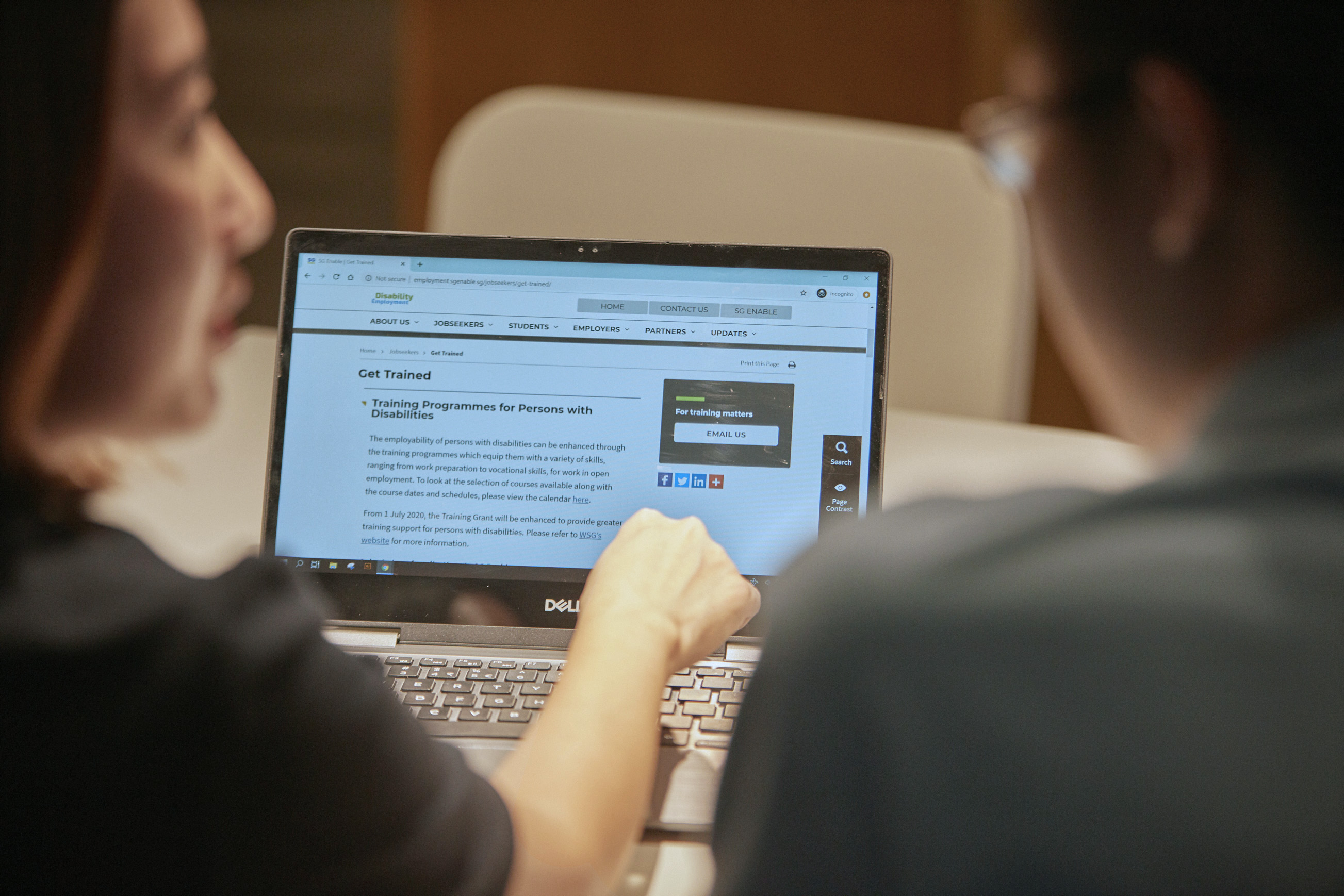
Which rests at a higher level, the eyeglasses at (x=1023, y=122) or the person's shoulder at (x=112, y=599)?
the eyeglasses at (x=1023, y=122)

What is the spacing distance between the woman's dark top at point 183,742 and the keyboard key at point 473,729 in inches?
10.3

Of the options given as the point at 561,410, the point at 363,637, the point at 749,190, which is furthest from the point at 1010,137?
the point at 749,190

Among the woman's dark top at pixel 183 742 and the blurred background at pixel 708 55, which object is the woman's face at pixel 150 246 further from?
the blurred background at pixel 708 55

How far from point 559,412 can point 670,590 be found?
0.23m

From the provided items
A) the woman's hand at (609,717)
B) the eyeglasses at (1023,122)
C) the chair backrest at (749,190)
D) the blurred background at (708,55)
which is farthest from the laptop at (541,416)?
the blurred background at (708,55)

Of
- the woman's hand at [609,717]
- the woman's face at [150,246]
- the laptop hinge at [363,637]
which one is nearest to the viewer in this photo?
the woman's face at [150,246]

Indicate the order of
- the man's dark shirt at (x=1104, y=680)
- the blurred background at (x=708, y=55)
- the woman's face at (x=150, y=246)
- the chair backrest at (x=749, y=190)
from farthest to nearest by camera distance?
1. the blurred background at (x=708, y=55)
2. the chair backrest at (x=749, y=190)
3. the woman's face at (x=150, y=246)
4. the man's dark shirt at (x=1104, y=680)

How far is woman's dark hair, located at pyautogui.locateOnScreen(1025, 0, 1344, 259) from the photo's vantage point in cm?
35

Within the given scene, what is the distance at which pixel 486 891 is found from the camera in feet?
1.60

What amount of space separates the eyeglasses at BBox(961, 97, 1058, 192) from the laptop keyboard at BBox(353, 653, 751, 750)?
391 mm

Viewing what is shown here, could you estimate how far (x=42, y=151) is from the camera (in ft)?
1.32

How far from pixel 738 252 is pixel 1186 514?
63 centimetres

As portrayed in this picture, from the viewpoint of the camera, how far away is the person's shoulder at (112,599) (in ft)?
1.33

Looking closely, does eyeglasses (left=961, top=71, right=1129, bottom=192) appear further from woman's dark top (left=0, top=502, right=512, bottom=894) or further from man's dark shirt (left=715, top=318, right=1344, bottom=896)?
woman's dark top (left=0, top=502, right=512, bottom=894)
